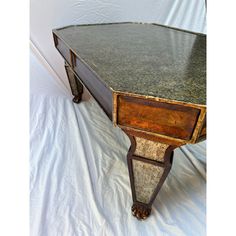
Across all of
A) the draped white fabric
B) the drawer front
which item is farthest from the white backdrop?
the drawer front

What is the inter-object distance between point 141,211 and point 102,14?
52.5 inches

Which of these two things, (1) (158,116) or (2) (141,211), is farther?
(2) (141,211)

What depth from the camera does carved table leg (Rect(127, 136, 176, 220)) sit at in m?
0.72

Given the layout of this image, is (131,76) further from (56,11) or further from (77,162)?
(56,11)

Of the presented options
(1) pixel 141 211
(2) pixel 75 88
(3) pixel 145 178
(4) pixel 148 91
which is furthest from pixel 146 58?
(2) pixel 75 88

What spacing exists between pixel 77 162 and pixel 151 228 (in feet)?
1.57

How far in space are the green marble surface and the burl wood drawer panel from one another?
0.02 metres

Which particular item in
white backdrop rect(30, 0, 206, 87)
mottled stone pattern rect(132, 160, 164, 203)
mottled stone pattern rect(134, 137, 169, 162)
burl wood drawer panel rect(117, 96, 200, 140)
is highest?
white backdrop rect(30, 0, 206, 87)

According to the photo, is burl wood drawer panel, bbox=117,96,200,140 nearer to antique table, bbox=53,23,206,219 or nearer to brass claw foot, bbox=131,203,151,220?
antique table, bbox=53,23,206,219

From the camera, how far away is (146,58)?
0.84 m

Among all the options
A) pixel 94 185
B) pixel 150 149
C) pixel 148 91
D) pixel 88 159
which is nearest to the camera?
pixel 148 91

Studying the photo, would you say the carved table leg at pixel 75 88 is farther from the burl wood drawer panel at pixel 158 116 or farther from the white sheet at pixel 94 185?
the burl wood drawer panel at pixel 158 116

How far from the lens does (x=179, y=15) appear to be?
165 centimetres

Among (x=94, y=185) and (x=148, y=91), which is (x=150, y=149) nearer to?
(x=148, y=91)
